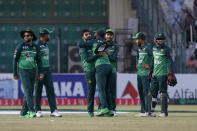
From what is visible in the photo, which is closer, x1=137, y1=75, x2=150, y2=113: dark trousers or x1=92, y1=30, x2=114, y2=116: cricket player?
x1=92, y1=30, x2=114, y2=116: cricket player

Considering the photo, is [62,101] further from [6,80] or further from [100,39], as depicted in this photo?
[100,39]

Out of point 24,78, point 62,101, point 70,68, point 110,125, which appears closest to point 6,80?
point 62,101

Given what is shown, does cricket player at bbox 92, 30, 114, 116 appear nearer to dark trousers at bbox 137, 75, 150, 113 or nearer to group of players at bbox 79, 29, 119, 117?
group of players at bbox 79, 29, 119, 117

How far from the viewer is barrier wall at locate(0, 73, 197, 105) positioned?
81.1 ft

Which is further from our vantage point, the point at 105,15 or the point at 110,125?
the point at 105,15

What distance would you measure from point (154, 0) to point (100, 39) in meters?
16.6

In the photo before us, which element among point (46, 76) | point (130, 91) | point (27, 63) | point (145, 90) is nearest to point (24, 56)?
point (27, 63)

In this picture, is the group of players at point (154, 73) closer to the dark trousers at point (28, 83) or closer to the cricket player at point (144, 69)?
the cricket player at point (144, 69)

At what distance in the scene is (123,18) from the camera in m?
32.6

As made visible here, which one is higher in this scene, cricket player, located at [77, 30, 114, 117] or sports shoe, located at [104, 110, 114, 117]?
cricket player, located at [77, 30, 114, 117]

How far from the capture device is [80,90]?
81.8 feet

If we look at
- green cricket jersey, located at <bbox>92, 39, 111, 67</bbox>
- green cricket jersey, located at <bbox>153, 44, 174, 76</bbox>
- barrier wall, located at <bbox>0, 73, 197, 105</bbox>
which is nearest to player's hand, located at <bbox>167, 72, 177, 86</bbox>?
green cricket jersey, located at <bbox>153, 44, 174, 76</bbox>

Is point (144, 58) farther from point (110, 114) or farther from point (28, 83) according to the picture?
point (28, 83)

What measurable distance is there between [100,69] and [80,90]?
32.0ft
